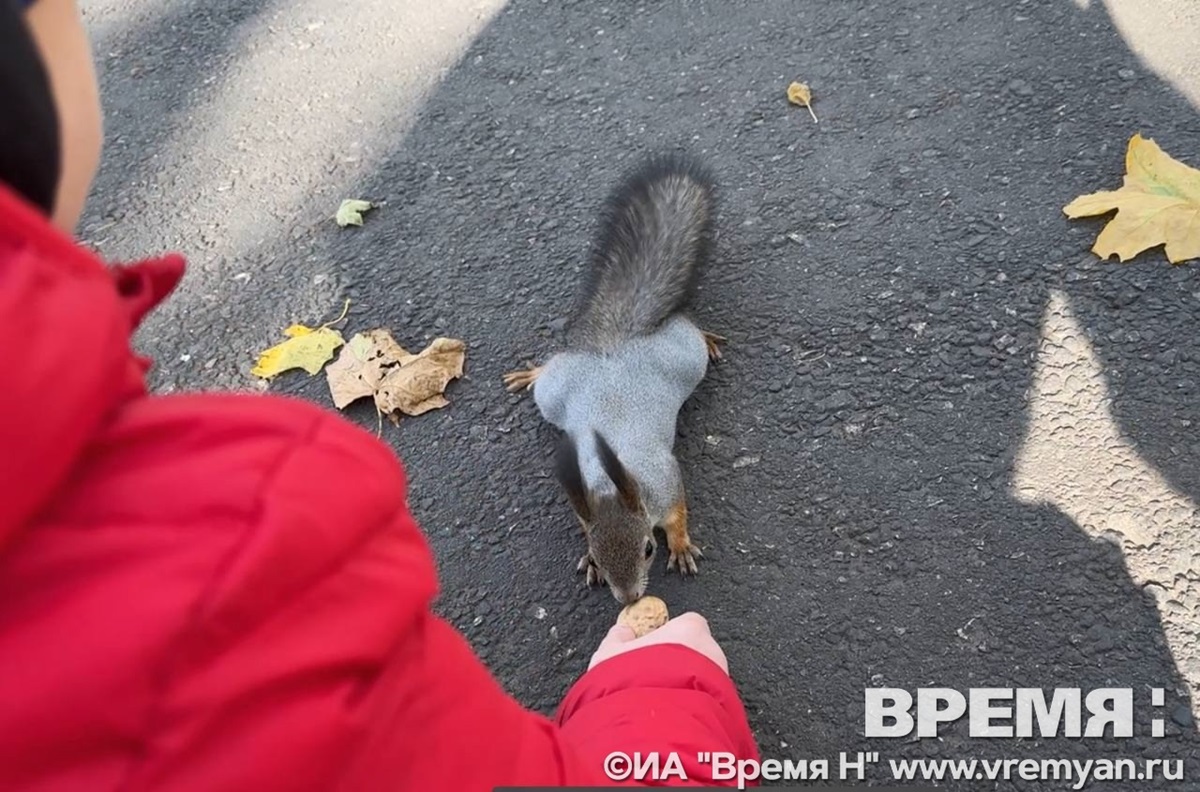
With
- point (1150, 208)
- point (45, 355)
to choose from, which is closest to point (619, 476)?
point (45, 355)

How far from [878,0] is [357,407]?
1414mm

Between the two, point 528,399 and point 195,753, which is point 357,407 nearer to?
point 528,399

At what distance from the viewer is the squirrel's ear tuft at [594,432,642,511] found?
1234mm

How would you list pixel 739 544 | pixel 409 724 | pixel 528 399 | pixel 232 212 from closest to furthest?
pixel 409 724
pixel 739 544
pixel 528 399
pixel 232 212

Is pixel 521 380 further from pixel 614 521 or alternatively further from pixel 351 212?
pixel 351 212

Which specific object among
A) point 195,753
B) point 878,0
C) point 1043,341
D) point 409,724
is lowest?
point 1043,341

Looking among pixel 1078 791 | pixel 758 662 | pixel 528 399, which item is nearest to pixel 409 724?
pixel 758 662

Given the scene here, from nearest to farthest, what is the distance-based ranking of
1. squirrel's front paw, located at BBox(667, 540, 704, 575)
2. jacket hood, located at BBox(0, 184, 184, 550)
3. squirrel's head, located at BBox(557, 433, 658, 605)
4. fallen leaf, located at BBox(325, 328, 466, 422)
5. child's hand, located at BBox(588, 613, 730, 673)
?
jacket hood, located at BBox(0, 184, 184, 550), child's hand, located at BBox(588, 613, 730, 673), squirrel's head, located at BBox(557, 433, 658, 605), squirrel's front paw, located at BBox(667, 540, 704, 575), fallen leaf, located at BBox(325, 328, 466, 422)

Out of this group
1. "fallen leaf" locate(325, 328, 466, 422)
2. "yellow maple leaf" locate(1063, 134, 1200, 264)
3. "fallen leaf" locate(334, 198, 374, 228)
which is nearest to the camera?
"yellow maple leaf" locate(1063, 134, 1200, 264)

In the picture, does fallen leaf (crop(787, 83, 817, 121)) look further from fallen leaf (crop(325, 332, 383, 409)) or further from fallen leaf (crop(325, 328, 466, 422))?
fallen leaf (crop(325, 332, 383, 409))

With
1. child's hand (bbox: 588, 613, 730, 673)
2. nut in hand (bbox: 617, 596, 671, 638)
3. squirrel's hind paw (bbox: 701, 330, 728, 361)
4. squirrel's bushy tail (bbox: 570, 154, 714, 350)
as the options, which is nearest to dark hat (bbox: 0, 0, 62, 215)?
child's hand (bbox: 588, 613, 730, 673)

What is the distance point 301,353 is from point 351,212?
359 mm

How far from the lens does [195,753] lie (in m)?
0.47

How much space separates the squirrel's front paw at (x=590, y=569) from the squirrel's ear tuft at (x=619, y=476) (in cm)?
13
